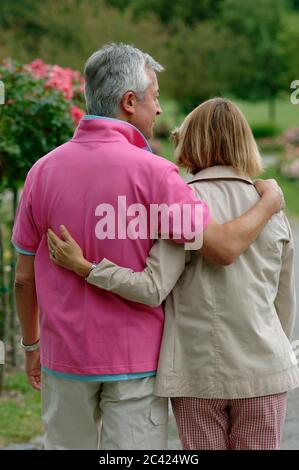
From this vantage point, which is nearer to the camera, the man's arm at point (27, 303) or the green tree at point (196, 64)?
the man's arm at point (27, 303)

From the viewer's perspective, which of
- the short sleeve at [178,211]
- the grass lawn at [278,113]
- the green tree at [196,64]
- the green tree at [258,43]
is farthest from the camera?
the grass lawn at [278,113]

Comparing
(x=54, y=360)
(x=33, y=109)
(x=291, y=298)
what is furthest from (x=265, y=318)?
(x=33, y=109)

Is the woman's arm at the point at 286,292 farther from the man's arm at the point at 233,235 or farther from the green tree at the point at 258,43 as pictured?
the green tree at the point at 258,43

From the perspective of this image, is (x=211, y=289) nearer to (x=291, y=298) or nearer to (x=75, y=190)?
(x=291, y=298)

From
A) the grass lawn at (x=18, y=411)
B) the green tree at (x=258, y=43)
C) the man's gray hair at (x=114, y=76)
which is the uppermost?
the green tree at (x=258, y=43)

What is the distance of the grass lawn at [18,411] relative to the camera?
15.8 ft

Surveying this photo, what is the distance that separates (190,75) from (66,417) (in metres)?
39.2

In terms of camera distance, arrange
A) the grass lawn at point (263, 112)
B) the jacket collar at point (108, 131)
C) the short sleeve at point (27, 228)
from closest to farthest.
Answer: the jacket collar at point (108, 131) < the short sleeve at point (27, 228) < the grass lawn at point (263, 112)

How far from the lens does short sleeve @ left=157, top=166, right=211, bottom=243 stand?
266 centimetres

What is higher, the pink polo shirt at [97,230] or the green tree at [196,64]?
the green tree at [196,64]

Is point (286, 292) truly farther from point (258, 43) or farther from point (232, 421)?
point (258, 43)

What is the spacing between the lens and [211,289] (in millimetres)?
2773
